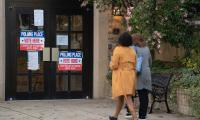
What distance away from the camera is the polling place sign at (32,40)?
14.2 metres

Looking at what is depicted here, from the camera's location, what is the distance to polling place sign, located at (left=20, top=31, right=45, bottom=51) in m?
14.2

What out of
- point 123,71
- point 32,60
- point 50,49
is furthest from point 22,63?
point 123,71

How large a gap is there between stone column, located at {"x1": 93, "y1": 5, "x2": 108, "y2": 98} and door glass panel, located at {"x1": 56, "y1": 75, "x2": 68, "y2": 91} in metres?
0.76

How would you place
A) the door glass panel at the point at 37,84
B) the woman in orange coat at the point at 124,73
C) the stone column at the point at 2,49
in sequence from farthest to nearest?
1. the door glass panel at the point at 37,84
2. the stone column at the point at 2,49
3. the woman in orange coat at the point at 124,73

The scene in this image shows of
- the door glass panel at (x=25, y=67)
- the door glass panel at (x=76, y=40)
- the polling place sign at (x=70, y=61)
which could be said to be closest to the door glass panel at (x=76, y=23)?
the door glass panel at (x=76, y=40)

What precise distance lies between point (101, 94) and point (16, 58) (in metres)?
2.42

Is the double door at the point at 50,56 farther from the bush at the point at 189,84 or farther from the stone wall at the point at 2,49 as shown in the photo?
the bush at the point at 189,84

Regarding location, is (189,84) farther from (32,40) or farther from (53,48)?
(32,40)

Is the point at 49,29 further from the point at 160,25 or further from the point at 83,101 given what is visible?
the point at 160,25

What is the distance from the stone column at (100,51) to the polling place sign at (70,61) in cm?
42

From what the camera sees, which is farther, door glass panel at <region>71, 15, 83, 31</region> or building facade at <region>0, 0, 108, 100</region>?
door glass panel at <region>71, 15, 83, 31</region>

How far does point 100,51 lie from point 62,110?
2830 millimetres

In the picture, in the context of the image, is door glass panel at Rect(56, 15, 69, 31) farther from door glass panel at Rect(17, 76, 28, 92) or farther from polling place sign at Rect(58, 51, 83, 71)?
door glass panel at Rect(17, 76, 28, 92)

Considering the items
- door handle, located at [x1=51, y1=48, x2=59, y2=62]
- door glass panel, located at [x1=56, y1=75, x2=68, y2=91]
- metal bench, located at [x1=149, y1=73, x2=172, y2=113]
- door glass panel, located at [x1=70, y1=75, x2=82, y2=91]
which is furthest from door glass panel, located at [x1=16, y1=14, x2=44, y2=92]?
metal bench, located at [x1=149, y1=73, x2=172, y2=113]
